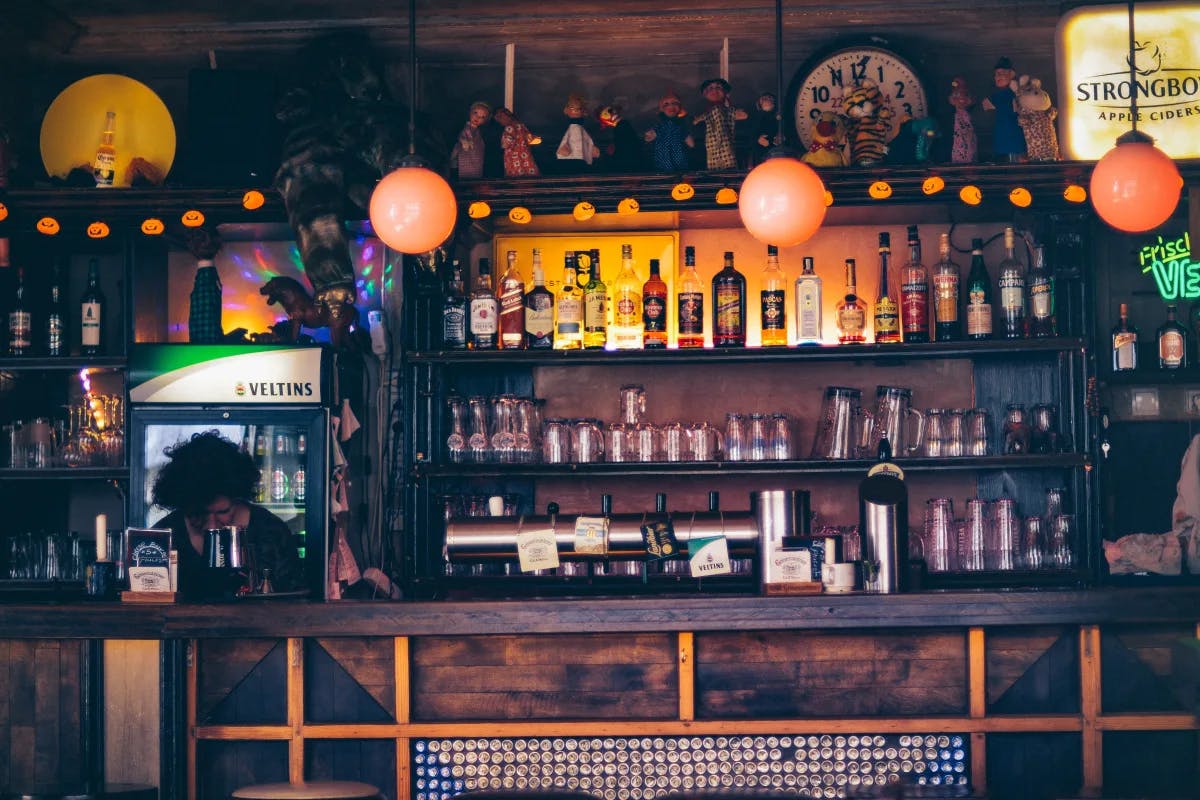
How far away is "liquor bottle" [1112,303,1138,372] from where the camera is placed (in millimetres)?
5738

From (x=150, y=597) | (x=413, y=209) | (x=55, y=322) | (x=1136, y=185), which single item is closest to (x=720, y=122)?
(x=413, y=209)

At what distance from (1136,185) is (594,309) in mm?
2306

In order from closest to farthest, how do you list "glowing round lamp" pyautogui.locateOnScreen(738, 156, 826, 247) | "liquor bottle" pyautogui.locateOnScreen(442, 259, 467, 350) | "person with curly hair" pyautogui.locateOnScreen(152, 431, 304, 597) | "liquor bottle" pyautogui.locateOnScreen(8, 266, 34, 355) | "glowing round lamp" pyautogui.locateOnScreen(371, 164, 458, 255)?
"glowing round lamp" pyautogui.locateOnScreen(738, 156, 826, 247) → "glowing round lamp" pyautogui.locateOnScreen(371, 164, 458, 255) → "person with curly hair" pyautogui.locateOnScreen(152, 431, 304, 597) → "liquor bottle" pyautogui.locateOnScreen(442, 259, 467, 350) → "liquor bottle" pyautogui.locateOnScreen(8, 266, 34, 355)

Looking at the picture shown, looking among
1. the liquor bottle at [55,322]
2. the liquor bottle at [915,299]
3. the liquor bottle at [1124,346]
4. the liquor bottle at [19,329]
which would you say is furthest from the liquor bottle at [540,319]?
the liquor bottle at [1124,346]

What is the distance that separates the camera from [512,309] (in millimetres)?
5562

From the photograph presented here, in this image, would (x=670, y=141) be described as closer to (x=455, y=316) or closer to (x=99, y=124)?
(x=455, y=316)

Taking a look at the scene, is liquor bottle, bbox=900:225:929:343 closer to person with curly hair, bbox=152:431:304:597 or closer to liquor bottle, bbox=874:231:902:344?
liquor bottle, bbox=874:231:902:344

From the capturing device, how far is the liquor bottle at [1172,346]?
5.75 meters

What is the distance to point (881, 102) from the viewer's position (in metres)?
5.47

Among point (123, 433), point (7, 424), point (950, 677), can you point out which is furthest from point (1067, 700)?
point (7, 424)

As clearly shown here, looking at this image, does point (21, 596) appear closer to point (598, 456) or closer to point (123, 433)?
point (123, 433)

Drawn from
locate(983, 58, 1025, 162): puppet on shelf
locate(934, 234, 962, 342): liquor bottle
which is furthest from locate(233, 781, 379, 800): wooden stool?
locate(983, 58, 1025, 162): puppet on shelf

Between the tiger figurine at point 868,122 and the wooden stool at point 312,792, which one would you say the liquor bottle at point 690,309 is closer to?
the tiger figurine at point 868,122

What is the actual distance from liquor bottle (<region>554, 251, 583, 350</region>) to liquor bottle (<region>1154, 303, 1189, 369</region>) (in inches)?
99.9
